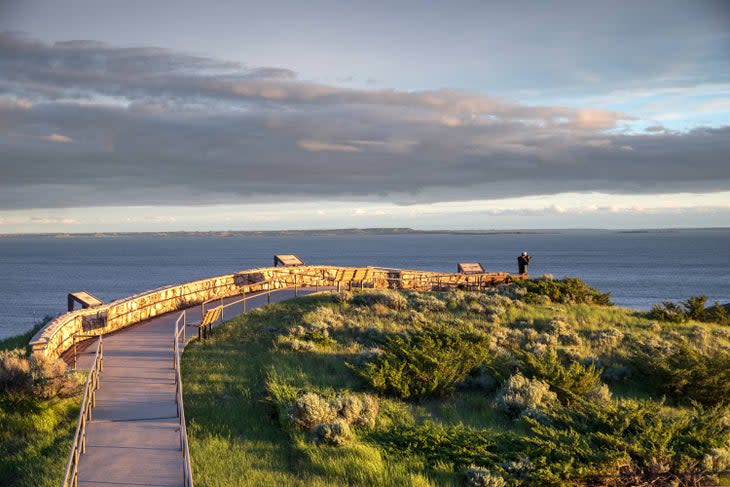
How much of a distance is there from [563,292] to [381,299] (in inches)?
Result: 353

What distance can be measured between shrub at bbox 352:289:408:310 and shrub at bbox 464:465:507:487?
38.5 ft

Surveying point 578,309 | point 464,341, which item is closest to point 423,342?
point 464,341

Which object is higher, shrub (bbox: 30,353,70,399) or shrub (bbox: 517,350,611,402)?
shrub (bbox: 30,353,70,399)

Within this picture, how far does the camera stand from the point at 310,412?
11.2 metres

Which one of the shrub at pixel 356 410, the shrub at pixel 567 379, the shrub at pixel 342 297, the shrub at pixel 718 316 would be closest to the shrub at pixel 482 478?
the shrub at pixel 356 410

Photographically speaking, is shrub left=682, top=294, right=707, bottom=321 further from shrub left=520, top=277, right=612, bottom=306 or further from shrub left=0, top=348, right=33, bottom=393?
shrub left=0, top=348, right=33, bottom=393

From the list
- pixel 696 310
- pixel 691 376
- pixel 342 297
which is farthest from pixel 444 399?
pixel 696 310

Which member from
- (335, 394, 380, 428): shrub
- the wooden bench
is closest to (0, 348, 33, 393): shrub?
the wooden bench

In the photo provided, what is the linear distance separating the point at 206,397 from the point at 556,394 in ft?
23.2

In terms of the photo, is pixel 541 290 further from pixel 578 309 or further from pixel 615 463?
pixel 615 463

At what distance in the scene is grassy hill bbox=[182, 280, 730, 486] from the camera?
10086 mm

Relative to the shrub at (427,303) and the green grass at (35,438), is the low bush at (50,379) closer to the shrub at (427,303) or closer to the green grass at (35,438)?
the green grass at (35,438)

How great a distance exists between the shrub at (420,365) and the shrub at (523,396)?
1.25 metres

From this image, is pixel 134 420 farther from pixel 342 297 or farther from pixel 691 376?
pixel 691 376
